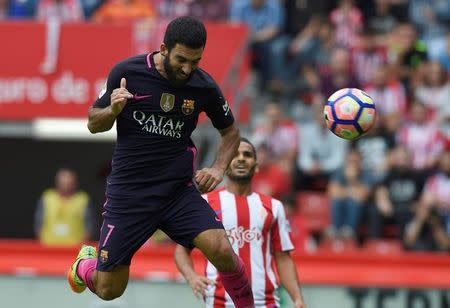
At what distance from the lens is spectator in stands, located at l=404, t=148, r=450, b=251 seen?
13.5 metres

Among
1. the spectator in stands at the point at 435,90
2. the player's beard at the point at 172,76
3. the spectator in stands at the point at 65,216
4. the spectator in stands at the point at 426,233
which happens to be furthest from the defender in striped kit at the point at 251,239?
the spectator in stands at the point at 435,90

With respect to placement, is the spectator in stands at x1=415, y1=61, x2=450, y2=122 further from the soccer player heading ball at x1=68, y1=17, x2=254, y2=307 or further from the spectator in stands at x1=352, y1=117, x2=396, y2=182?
the soccer player heading ball at x1=68, y1=17, x2=254, y2=307

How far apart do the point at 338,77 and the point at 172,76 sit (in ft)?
25.0

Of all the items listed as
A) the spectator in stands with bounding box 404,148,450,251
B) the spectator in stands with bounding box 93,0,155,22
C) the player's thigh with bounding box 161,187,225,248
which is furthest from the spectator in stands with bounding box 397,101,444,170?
the player's thigh with bounding box 161,187,225,248

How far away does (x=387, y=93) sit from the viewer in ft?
50.1

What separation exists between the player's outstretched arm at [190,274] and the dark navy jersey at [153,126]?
79cm

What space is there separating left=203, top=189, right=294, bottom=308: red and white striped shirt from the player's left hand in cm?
89

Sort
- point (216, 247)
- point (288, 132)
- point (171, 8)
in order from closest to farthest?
point (216, 247)
point (288, 132)
point (171, 8)

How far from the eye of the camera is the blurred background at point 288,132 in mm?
11680

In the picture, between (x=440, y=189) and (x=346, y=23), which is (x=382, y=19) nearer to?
(x=346, y=23)

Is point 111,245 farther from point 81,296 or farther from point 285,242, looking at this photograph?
point 81,296

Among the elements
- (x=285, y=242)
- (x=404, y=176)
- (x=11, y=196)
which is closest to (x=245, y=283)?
(x=285, y=242)

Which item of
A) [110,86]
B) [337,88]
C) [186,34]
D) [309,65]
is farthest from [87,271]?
[309,65]

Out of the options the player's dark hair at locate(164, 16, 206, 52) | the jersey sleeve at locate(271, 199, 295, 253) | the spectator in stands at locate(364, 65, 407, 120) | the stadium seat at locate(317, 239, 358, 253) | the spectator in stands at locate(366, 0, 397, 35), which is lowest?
the stadium seat at locate(317, 239, 358, 253)
